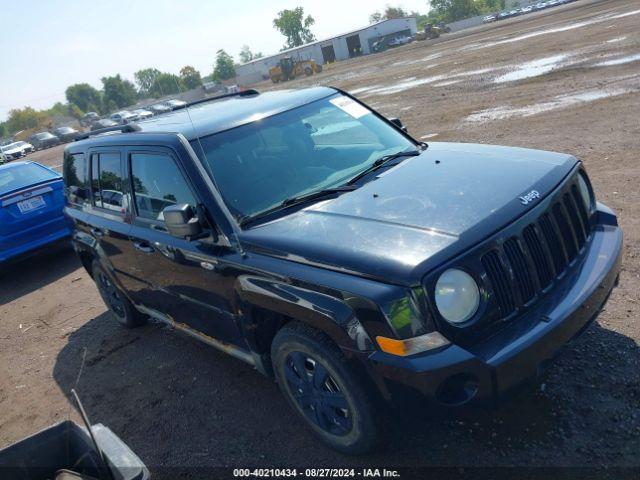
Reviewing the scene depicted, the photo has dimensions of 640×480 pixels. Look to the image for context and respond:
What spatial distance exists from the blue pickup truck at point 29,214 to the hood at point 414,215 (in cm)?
654

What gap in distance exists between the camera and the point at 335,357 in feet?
→ 9.27

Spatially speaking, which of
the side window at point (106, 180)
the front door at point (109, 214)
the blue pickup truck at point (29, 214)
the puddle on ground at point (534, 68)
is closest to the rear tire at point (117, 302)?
the front door at point (109, 214)

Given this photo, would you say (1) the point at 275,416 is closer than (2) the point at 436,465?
No

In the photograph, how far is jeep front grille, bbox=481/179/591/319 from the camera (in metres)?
2.67

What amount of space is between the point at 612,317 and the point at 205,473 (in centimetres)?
299

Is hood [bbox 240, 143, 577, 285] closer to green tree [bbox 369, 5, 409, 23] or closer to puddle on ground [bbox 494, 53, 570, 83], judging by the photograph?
puddle on ground [bbox 494, 53, 570, 83]

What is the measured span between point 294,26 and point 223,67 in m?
26.1

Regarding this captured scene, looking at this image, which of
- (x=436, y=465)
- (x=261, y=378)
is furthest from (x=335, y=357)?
(x=261, y=378)

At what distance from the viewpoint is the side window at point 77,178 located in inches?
207

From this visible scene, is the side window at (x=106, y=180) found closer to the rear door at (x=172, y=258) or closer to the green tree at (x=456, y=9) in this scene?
the rear door at (x=172, y=258)

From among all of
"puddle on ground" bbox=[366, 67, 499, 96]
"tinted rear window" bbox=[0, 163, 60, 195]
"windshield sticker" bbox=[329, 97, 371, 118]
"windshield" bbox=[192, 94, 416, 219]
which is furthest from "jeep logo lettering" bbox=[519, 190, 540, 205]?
"puddle on ground" bbox=[366, 67, 499, 96]

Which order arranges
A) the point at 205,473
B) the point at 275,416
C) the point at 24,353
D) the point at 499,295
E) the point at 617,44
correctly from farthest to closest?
the point at 617,44 → the point at 24,353 → the point at 275,416 → the point at 205,473 → the point at 499,295

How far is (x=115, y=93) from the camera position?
10975cm

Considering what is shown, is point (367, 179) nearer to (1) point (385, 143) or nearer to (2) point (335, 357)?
(1) point (385, 143)
